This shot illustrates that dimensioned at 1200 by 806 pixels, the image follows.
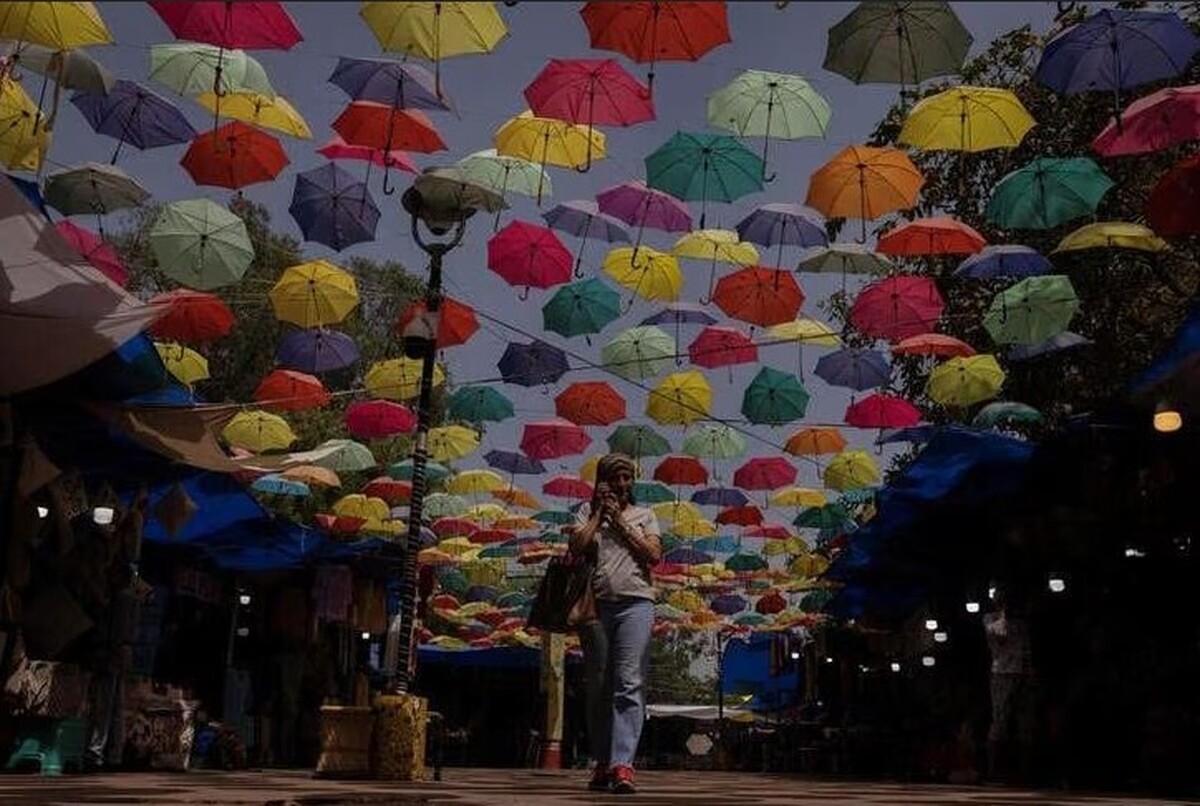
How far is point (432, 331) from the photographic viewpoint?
732cm

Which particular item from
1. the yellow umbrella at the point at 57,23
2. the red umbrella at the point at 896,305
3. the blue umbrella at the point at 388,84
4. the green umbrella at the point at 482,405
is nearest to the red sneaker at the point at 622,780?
the yellow umbrella at the point at 57,23

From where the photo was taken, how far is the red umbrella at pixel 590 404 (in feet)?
53.7

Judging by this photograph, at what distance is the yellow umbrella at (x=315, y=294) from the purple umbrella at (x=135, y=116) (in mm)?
2730

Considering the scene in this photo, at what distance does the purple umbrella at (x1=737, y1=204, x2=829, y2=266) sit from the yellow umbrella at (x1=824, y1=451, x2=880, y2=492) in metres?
5.82

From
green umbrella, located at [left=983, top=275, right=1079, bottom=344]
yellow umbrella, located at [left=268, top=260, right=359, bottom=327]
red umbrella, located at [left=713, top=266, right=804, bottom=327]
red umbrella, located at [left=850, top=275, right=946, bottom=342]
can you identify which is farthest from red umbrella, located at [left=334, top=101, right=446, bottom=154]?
green umbrella, located at [left=983, top=275, right=1079, bottom=344]

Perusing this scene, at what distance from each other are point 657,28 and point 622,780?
215 inches

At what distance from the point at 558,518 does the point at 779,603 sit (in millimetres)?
6975

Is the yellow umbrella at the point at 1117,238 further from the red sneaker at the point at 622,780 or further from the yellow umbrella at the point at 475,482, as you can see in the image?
the yellow umbrella at the point at 475,482

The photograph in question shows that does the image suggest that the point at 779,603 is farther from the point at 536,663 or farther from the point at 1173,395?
the point at 1173,395

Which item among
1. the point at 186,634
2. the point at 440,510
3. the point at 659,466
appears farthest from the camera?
the point at 440,510

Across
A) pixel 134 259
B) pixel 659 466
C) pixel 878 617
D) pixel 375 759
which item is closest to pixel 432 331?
pixel 375 759

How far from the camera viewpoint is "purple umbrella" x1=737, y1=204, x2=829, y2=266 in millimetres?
12055

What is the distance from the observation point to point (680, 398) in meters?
15.8

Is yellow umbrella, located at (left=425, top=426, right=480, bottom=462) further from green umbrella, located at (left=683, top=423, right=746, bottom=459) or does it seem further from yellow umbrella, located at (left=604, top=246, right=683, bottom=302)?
yellow umbrella, located at (left=604, top=246, right=683, bottom=302)
